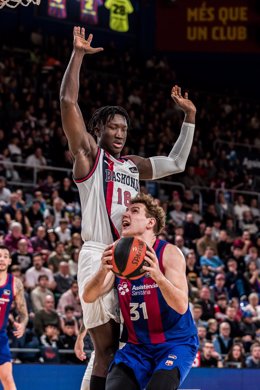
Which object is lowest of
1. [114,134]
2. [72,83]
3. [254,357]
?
[254,357]

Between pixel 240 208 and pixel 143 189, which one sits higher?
pixel 143 189

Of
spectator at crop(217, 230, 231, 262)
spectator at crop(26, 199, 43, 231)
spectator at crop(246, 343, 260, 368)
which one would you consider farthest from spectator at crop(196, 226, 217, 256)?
spectator at crop(246, 343, 260, 368)

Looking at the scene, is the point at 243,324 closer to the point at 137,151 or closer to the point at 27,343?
the point at 27,343

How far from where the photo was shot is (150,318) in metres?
5.96

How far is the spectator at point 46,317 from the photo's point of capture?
12680 mm

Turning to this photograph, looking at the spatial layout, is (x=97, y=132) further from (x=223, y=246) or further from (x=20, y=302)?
(x=223, y=246)

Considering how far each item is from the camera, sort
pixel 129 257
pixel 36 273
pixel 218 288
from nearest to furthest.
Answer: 1. pixel 129 257
2. pixel 36 273
3. pixel 218 288

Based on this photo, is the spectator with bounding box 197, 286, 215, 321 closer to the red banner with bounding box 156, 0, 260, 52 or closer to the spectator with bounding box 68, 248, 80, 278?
the spectator with bounding box 68, 248, 80, 278

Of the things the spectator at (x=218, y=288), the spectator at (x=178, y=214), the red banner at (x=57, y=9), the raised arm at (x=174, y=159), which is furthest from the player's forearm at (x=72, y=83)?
the red banner at (x=57, y=9)

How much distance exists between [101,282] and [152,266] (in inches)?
16.5

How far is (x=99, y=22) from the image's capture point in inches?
1060

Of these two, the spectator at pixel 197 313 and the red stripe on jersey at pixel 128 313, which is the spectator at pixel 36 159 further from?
the red stripe on jersey at pixel 128 313

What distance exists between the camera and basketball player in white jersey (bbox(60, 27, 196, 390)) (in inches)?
243

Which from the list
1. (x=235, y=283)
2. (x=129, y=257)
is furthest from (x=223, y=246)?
(x=129, y=257)
